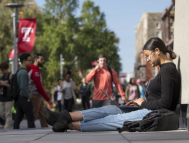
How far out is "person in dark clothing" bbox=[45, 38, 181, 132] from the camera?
191 inches

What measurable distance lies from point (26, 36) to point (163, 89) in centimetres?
1141

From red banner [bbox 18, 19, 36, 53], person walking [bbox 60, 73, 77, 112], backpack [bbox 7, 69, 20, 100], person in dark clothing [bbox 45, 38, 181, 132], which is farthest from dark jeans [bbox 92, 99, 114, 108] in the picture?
red banner [bbox 18, 19, 36, 53]

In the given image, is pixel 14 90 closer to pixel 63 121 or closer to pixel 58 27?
pixel 63 121

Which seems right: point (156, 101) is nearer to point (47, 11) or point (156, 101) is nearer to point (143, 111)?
point (143, 111)

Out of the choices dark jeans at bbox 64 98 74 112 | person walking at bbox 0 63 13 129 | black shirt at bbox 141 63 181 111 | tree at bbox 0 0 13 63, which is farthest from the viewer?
tree at bbox 0 0 13 63

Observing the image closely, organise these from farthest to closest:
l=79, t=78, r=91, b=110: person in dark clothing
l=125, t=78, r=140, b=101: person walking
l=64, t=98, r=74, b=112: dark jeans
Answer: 1. l=79, t=78, r=91, b=110: person in dark clothing
2. l=125, t=78, r=140, b=101: person walking
3. l=64, t=98, r=74, b=112: dark jeans

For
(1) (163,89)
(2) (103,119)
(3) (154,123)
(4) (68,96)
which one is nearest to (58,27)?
(4) (68,96)

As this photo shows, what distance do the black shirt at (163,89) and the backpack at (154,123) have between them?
146 millimetres

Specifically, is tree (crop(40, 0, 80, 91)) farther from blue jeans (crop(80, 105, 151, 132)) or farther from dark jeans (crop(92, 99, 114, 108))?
blue jeans (crop(80, 105, 151, 132))

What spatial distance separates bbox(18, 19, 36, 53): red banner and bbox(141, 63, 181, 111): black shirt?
422 inches

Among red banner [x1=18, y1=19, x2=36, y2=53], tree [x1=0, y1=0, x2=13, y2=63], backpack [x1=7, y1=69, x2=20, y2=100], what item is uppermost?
tree [x1=0, y1=0, x2=13, y2=63]

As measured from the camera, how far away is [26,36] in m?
15.4

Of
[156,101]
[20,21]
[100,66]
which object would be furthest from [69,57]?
[156,101]

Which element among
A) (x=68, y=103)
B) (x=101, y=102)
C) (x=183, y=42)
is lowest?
(x=68, y=103)
